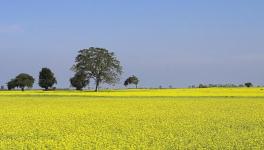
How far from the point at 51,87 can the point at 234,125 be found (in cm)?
11622

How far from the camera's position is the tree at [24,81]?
5512 inches

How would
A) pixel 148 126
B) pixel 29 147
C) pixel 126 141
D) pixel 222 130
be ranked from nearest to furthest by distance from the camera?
1. pixel 29 147
2. pixel 126 141
3. pixel 222 130
4. pixel 148 126

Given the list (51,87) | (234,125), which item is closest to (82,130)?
(234,125)

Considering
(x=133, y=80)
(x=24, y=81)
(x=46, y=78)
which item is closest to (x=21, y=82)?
(x=24, y=81)

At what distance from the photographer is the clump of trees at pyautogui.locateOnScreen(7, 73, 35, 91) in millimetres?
140125

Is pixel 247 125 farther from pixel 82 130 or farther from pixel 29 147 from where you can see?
pixel 29 147

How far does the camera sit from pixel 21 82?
139875 millimetres

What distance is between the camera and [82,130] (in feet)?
74.0

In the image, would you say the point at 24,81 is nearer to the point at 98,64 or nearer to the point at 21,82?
the point at 21,82

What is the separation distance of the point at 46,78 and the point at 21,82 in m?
7.83

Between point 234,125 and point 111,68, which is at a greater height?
point 111,68

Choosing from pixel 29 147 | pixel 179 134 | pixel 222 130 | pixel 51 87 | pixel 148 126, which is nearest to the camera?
pixel 29 147

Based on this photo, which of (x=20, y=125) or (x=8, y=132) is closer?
(x=8, y=132)

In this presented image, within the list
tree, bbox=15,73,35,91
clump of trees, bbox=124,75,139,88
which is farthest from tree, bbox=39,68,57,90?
clump of trees, bbox=124,75,139,88
